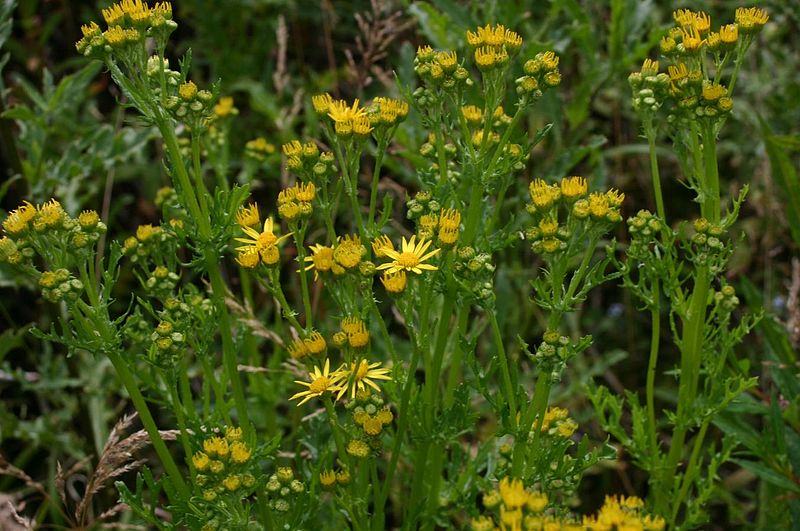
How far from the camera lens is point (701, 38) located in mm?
2754

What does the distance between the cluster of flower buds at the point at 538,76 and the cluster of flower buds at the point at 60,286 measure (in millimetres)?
1321

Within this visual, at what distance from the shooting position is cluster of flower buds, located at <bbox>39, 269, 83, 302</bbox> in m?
2.38

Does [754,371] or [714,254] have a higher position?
[714,254]

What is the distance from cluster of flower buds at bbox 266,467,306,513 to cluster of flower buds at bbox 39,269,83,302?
2.39 feet

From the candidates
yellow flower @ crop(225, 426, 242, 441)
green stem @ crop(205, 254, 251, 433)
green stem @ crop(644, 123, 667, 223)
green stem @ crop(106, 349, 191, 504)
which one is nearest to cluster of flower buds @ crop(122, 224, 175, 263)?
green stem @ crop(205, 254, 251, 433)

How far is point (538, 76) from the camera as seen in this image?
2549 mm

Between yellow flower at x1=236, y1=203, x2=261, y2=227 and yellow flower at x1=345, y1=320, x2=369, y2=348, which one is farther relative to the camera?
yellow flower at x1=236, y1=203, x2=261, y2=227

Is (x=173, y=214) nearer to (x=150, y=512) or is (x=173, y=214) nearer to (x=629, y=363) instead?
(x=150, y=512)

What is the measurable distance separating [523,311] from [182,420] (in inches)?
104

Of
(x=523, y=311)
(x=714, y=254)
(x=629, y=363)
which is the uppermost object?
(x=714, y=254)

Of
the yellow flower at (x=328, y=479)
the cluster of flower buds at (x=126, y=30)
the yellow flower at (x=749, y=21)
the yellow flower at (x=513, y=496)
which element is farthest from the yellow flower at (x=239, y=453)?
the yellow flower at (x=749, y=21)

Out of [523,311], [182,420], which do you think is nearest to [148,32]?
[182,420]

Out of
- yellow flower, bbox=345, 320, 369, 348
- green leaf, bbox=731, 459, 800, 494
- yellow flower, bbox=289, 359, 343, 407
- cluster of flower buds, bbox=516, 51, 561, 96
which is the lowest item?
green leaf, bbox=731, 459, 800, 494

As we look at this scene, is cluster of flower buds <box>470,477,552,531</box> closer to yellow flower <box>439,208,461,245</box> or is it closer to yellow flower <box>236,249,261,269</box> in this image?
yellow flower <box>439,208,461,245</box>
